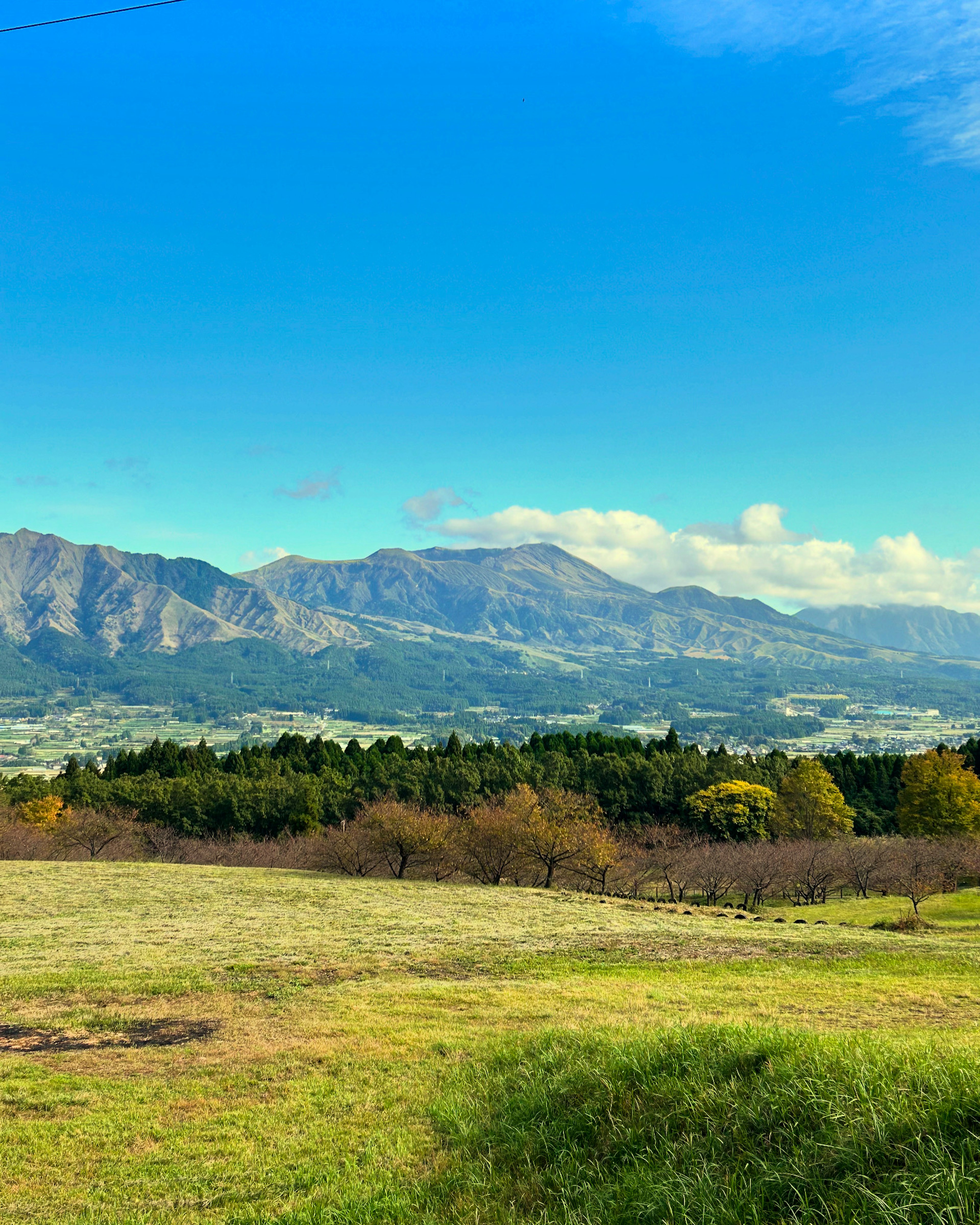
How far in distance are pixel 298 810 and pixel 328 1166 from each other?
5771 cm

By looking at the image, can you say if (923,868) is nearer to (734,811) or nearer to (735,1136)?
(734,811)

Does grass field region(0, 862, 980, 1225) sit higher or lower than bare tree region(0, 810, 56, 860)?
higher

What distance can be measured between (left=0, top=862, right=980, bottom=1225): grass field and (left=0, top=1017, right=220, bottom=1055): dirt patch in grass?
0.22 ft

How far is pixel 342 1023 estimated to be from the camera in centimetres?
1612

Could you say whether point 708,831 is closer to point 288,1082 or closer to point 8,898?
point 8,898

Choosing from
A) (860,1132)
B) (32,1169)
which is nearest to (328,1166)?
(32,1169)

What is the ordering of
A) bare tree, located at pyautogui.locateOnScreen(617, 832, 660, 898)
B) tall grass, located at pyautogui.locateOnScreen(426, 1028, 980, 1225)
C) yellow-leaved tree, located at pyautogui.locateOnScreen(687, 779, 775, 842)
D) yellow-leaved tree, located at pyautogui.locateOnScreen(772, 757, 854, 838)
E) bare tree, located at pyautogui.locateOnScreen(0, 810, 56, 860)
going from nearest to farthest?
1. tall grass, located at pyautogui.locateOnScreen(426, 1028, 980, 1225)
2. bare tree, located at pyautogui.locateOnScreen(617, 832, 660, 898)
3. bare tree, located at pyautogui.locateOnScreen(0, 810, 56, 860)
4. yellow-leaved tree, located at pyautogui.locateOnScreen(687, 779, 775, 842)
5. yellow-leaved tree, located at pyautogui.locateOnScreen(772, 757, 854, 838)

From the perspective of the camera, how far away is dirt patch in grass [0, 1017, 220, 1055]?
14.6 m

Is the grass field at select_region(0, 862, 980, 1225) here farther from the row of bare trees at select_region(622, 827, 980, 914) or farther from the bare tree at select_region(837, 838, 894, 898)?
the bare tree at select_region(837, 838, 894, 898)

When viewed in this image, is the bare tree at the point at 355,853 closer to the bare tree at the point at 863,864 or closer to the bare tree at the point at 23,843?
the bare tree at the point at 23,843

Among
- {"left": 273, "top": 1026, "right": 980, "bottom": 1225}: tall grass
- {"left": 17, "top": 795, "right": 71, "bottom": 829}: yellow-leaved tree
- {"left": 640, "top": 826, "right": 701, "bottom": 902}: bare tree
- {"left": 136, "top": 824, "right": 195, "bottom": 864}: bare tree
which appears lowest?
{"left": 136, "top": 824, "right": 195, "bottom": 864}: bare tree

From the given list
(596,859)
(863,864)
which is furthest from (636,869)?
(863,864)

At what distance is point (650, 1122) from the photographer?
318 inches

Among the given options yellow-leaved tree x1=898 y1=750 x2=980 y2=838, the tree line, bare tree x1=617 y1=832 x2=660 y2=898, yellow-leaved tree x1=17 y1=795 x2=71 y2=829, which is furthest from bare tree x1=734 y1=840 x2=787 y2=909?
yellow-leaved tree x1=17 y1=795 x2=71 y2=829
